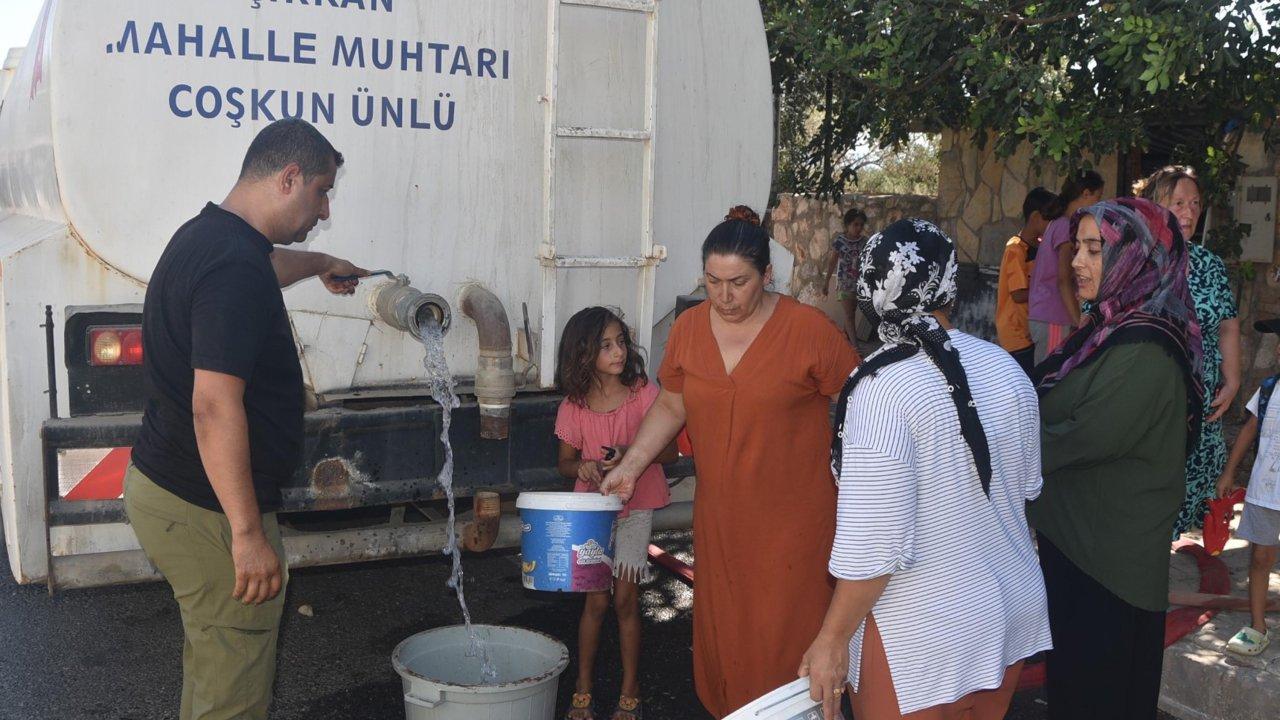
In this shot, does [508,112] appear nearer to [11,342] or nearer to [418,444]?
[418,444]

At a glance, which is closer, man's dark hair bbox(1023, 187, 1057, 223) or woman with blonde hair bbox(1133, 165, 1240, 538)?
woman with blonde hair bbox(1133, 165, 1240, 538)

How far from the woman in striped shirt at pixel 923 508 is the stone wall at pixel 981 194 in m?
7.76

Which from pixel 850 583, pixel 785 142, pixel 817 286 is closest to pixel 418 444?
pixel 850 583

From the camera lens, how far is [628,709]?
12.3 ft

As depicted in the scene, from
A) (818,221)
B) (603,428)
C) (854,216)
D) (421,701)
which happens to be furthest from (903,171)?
(421,701)

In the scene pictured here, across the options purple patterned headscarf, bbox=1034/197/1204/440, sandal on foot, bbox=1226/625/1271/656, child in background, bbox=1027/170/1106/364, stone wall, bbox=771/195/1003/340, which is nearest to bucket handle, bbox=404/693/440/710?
purple patterned headscarf, bbox=1034/197/1204/440

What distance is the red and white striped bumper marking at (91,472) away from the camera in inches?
136

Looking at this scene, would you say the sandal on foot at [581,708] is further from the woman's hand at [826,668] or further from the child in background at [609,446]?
the woman's hand at [826,668]

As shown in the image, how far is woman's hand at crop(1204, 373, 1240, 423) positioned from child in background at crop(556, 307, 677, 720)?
2004mm

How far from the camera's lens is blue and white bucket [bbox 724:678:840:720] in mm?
2227

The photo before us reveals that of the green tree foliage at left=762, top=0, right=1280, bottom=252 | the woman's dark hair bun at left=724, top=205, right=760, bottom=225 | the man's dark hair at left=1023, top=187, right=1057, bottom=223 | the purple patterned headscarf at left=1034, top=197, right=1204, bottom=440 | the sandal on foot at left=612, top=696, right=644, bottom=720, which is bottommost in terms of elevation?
the sandal on foot at left=612, top=696, right=644, bottom=720

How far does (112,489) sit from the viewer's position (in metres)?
3.51

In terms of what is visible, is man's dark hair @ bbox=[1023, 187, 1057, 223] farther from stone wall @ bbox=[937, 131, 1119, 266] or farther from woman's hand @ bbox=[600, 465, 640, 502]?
woman's hand @ bbox=[600, 465, 640, 502]

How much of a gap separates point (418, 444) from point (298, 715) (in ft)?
3.50
